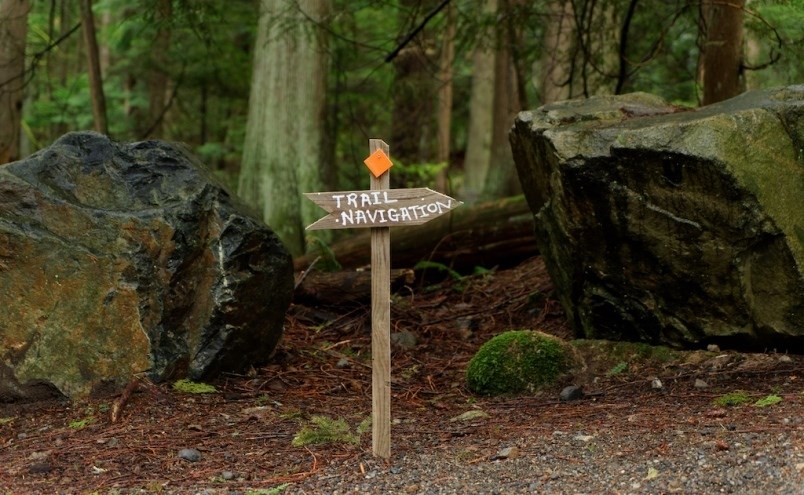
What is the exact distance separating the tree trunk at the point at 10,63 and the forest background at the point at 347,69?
0.06ft

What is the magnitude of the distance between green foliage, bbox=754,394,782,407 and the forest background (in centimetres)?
439

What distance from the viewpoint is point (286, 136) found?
10.8 m

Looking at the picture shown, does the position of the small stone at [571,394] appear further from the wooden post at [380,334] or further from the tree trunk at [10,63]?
the tree trunk at [10,63]

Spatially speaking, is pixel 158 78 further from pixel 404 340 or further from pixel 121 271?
pixel 121 271

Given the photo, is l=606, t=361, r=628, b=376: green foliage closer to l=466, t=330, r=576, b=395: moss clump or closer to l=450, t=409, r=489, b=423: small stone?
l=466, t=330, r=576, b=395: moss clump

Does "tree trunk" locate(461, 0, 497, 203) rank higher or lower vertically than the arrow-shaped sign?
higher

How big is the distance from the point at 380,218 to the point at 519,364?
7.09ft

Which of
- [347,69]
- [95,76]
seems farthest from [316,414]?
[95,76]

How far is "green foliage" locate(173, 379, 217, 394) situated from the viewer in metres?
6.31

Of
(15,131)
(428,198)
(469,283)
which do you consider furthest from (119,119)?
(428,198)

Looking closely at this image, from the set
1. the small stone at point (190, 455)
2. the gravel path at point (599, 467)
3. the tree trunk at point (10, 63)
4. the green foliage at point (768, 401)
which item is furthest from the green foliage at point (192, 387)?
the tree trunk at point (10, 63)

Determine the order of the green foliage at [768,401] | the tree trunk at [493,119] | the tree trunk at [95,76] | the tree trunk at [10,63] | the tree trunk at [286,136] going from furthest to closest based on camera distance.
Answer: the tree trunk at [493,119] → the tree trunk at [95,76] → the tree trunk at [10,63] → the tree trunk at [286,136] → the green foliage at [768,401]

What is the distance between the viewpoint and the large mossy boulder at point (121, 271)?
6109mm

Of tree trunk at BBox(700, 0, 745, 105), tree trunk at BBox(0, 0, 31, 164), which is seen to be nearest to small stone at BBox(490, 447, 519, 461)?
tree trunk at BBox(700, 0, 745, 105)
